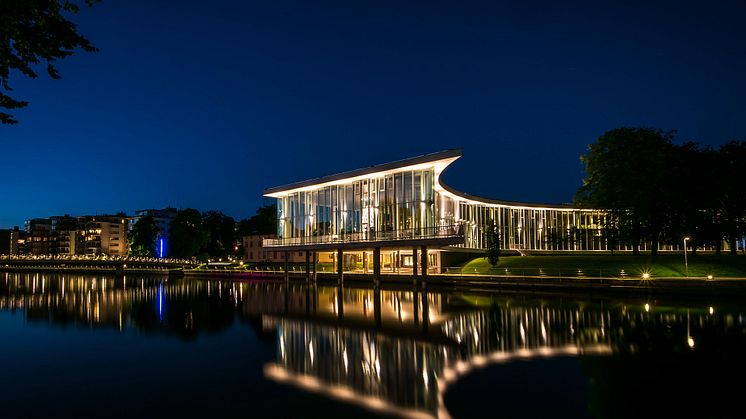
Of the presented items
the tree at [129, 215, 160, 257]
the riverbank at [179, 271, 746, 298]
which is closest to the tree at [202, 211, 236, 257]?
the tree at [129, 215, 160, 257]

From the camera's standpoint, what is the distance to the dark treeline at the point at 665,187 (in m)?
43.0

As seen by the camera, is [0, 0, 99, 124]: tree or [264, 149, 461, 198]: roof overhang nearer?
[0, 0, 99, 124]: tree

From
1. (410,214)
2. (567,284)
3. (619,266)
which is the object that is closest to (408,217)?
(410,214)

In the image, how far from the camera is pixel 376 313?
26.8m

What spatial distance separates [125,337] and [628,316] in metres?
23.8

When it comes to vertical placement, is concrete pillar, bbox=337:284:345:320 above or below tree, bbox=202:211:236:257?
below

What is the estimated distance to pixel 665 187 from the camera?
43188mm

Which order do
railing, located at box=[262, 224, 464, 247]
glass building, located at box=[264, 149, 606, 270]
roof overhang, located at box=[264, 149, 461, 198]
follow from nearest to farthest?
roof overhang, located at box=[264, 149, 461, 198]
railing, located at box=[262, 224, 464, 247]
glass building, located at box=[264, 149, 606, 270]

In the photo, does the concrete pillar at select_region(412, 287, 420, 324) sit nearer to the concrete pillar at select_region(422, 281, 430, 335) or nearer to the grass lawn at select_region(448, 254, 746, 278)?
the concrete pillar at select_region(422, 281, 430, 335)

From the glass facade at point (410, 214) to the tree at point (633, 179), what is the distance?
7.14m

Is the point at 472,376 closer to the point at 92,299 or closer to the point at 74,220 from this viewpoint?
the point at 92,299

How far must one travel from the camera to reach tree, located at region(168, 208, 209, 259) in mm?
95312

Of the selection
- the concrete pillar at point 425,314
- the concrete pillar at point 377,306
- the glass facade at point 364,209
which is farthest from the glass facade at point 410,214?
the concrete pillar at point 425,314

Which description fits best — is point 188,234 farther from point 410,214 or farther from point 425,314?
point 425,314
